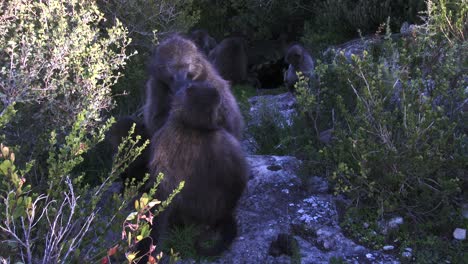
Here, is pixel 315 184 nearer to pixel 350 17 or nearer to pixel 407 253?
pixel 407 253

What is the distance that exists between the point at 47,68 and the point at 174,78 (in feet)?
3.68

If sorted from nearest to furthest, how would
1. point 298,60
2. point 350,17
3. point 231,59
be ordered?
point 298,60
point 350,17
point 231,59

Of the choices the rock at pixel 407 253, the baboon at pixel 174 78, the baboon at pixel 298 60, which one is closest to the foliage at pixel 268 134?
the baboon at pixel 174 78

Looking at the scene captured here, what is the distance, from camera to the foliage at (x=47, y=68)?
14.3ft

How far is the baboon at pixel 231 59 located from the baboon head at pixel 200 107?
678cm

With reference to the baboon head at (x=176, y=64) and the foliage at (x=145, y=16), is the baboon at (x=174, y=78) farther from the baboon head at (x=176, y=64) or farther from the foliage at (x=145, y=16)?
the foliage at (x=145, y=16)

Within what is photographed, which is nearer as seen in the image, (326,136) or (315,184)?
(315,184)

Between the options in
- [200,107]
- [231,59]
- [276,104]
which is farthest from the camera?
[231,59]

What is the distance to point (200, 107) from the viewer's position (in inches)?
156

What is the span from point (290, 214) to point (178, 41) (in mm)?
1928

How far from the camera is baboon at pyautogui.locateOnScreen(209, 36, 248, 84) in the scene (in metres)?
10.9

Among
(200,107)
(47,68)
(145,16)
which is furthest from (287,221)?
(145,16)

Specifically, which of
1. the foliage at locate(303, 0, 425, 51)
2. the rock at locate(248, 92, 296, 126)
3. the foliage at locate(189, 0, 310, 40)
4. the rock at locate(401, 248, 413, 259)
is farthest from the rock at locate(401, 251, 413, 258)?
the foliage at locate(189, 0, 310, 40)

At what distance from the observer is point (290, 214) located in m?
4.62
